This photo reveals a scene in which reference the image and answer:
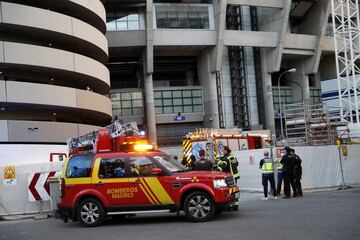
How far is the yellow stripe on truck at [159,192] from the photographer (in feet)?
41.8

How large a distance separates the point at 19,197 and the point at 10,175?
773 mm

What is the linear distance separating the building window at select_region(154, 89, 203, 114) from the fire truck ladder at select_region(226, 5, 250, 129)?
412cm

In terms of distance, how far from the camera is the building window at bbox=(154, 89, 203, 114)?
57188 mm

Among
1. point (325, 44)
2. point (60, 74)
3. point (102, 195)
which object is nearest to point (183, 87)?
point (325, 44)

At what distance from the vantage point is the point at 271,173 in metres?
17.6

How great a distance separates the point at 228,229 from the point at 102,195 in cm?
364

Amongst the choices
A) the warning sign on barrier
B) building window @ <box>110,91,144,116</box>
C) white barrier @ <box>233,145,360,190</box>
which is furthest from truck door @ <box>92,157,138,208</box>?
building window @ <box>110,91,144,116</box>

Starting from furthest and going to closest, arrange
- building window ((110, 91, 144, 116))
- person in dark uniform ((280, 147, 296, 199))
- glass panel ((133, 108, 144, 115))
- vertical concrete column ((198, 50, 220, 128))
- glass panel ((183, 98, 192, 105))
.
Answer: glass panel ((183, 98, 192, 105)) < glass panel ((133, 108, 144, 115)) < building window ((110, 91, 144, 116)) < vertical concrete column ((198, 50, 220, 128)) < person in dark uniform ((280, 147, 296, 199))

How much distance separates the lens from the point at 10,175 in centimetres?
1736

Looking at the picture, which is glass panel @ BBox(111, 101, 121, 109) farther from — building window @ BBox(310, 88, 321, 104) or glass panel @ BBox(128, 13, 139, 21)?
building window @ BBox(310, 88, 321, 104)

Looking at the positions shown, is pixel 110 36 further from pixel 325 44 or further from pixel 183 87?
pixel 325 44

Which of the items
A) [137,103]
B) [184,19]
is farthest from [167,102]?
[184,19]

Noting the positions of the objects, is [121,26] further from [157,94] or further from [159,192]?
[159,192]

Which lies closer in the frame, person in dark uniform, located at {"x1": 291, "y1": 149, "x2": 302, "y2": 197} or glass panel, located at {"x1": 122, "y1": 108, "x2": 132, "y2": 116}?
person in dark uniform, located at {"x1": 291, "y1": 149, "x2": 302, "y2": 197}
